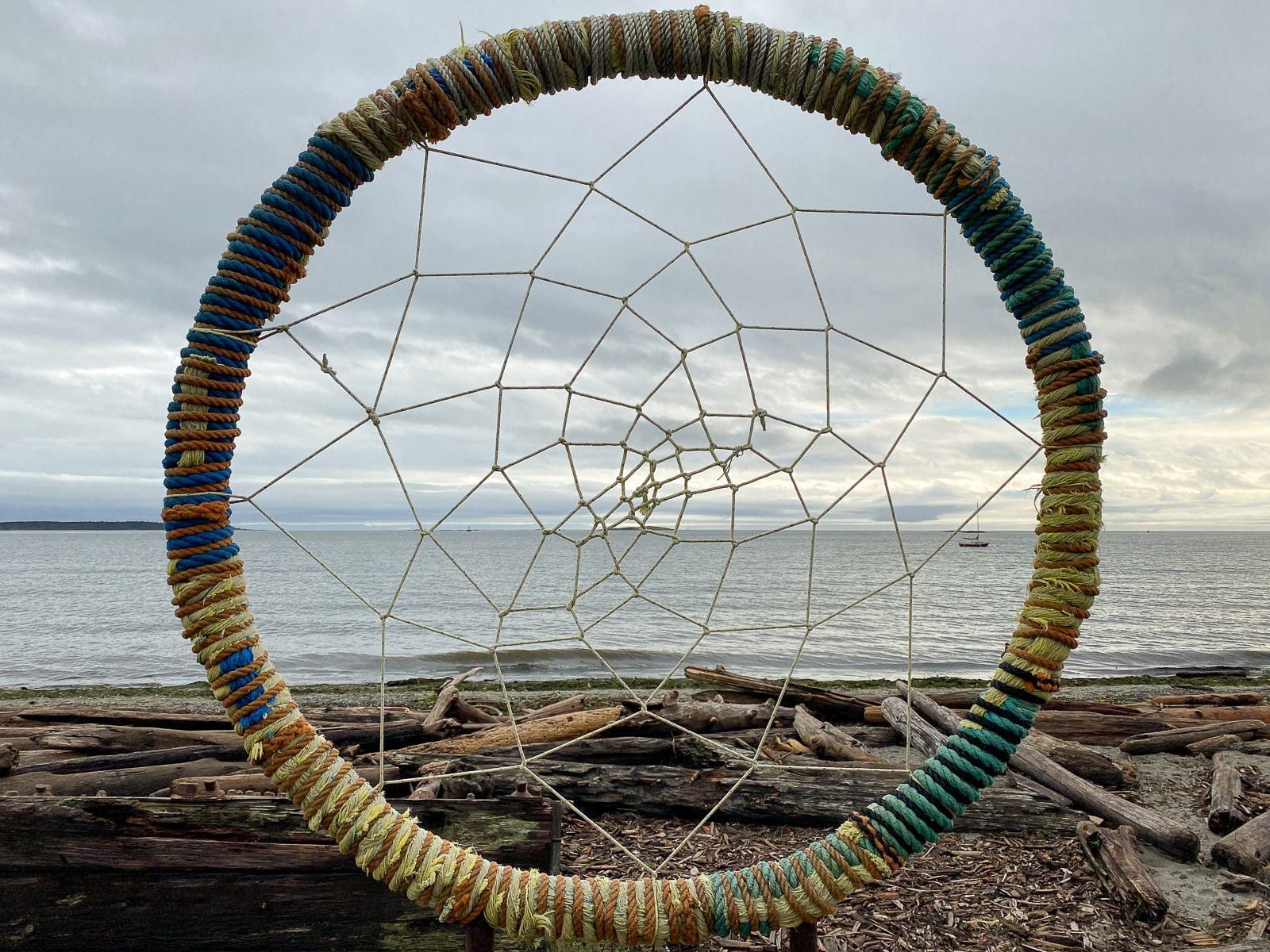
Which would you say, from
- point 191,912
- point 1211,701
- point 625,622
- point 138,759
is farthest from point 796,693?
point 625,622

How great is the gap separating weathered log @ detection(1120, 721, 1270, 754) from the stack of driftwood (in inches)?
0.6

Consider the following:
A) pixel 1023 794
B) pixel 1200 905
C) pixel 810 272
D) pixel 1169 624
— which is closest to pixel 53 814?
pixel 810 272

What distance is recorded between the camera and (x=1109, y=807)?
181 inches

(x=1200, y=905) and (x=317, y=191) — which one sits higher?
(x=317, y=191)

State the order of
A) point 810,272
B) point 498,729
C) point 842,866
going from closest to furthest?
point 842,866 < point 810,272 < point 498,729

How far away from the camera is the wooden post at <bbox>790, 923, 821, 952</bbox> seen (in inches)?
83.9

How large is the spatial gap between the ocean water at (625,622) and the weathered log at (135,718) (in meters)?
1.74

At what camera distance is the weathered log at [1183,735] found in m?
6.57

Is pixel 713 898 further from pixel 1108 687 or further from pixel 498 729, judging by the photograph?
pixel 1108 687

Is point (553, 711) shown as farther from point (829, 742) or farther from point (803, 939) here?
point (803, 939)

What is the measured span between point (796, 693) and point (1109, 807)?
3.37m

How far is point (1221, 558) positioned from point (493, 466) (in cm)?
9058

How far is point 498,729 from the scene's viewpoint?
Answer: 5.77m

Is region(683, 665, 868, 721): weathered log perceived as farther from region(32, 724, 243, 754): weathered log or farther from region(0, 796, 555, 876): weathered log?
region(0, 796, 555, 876): weathered log
